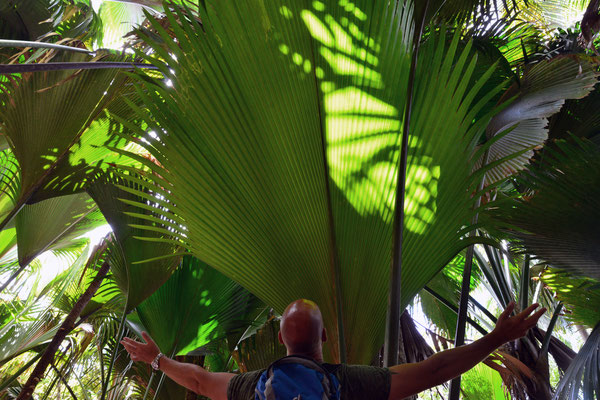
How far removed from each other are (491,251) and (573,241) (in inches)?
46.3

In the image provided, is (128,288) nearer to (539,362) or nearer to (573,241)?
(573,241)

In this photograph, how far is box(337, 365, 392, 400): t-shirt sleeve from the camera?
3.06ft

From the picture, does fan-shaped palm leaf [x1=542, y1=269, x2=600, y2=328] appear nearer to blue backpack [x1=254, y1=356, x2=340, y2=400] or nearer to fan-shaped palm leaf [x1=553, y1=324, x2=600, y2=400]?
fan-shaped palm leaf [x1=553, y1=324, x2=600, y2=400]

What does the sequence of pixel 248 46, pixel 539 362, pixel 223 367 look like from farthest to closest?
pixel 223 367, pixel 539 362, pixel 248 46

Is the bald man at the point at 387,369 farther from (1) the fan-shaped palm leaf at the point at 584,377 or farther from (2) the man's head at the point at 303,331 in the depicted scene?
(1) the fan-shaped palm leaf at the point at 584,377

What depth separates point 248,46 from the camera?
4.10ft

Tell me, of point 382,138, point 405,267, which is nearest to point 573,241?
point 405,267

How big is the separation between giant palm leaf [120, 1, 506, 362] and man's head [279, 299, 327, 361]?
32 cm

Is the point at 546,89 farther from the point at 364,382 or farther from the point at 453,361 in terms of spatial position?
the point at 364,382

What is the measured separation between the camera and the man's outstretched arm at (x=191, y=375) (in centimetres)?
108

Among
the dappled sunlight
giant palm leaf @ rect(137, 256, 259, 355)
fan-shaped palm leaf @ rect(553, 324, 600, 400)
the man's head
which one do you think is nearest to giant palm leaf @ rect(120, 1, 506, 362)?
the dappled sunlight

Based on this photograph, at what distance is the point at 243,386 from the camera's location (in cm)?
102

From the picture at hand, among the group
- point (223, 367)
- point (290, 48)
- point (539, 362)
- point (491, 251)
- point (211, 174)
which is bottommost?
point (223, 367)

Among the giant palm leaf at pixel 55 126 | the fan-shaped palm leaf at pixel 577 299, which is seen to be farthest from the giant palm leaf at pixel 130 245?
the fan-shaped palm leaf at pixel 577 299
